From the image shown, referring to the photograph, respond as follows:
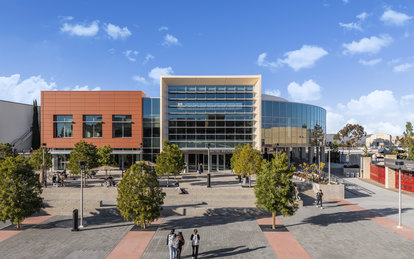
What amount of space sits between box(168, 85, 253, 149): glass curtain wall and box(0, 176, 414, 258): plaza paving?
889 inches

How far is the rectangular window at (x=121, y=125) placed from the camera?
42344 millimetres

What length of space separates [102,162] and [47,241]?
1861cm

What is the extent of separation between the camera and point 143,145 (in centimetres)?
4247

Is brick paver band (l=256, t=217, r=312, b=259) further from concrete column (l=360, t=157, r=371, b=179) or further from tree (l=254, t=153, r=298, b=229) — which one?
concrete column (l=360, t=157, r=371, b=179)

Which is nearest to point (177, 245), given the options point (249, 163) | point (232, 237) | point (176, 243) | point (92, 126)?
point (176, 243)

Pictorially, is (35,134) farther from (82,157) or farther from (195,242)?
(195,242)

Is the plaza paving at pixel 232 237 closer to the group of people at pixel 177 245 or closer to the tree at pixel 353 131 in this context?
the group of people at pixel 177 245

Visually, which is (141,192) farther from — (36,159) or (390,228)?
(36,159)

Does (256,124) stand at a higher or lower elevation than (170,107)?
lower

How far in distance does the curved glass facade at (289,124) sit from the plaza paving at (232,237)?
2335 centimetres

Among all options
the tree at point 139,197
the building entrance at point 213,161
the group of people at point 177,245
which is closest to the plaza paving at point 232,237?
the group of people at point 177,245

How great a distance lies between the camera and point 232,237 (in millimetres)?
15938

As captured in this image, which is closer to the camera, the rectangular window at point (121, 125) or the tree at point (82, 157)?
the tree at point (82, 157)

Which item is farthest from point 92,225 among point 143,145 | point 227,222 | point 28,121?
point 28,121
